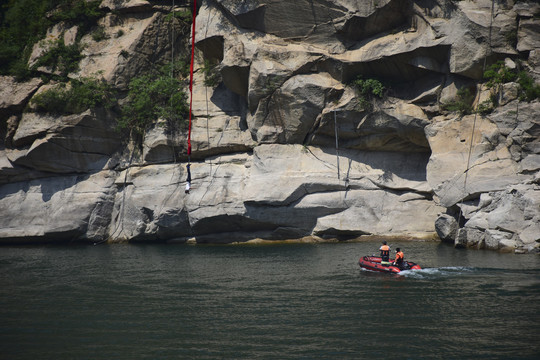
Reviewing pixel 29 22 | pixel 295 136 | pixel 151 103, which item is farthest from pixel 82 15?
pixel 295 136

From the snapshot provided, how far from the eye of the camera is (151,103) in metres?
36.2

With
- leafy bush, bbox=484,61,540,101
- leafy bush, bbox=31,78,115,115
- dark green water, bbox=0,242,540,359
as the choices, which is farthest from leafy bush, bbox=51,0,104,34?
leafy bush, bbox=484,61,540,101

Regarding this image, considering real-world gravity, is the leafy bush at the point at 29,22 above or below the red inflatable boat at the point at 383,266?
above

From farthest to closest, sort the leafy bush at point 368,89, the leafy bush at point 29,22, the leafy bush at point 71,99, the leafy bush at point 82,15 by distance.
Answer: the leafy bush at point 82,15, the leafy bush at point 29,22, the leafy bush at point 71,99, the leafy bush at point 368,89

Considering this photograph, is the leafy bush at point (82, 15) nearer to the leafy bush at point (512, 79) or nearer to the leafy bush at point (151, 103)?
the leafy bush at point (151, 103)

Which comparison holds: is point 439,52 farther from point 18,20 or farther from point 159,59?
point 18,20

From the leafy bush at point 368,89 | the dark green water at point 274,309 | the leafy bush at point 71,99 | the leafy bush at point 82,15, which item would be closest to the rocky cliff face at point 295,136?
the leafy bush at point 368,89

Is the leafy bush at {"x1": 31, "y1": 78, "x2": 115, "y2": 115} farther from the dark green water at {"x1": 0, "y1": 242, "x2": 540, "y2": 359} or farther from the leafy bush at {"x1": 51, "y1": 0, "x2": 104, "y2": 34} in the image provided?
the dark green water at {"x1": 0, "y1": 242, "x2": 540, "y2": 359}

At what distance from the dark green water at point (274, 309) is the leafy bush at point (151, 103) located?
42.8ft

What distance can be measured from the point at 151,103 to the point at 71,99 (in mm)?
5254

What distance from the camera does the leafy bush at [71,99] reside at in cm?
3478

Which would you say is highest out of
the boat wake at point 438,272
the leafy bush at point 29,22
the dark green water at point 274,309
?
the leafy bush at point 29,22

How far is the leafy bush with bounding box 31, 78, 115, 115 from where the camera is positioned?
34.8 metres

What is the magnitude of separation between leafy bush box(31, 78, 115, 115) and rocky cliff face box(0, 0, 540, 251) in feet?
2.44
